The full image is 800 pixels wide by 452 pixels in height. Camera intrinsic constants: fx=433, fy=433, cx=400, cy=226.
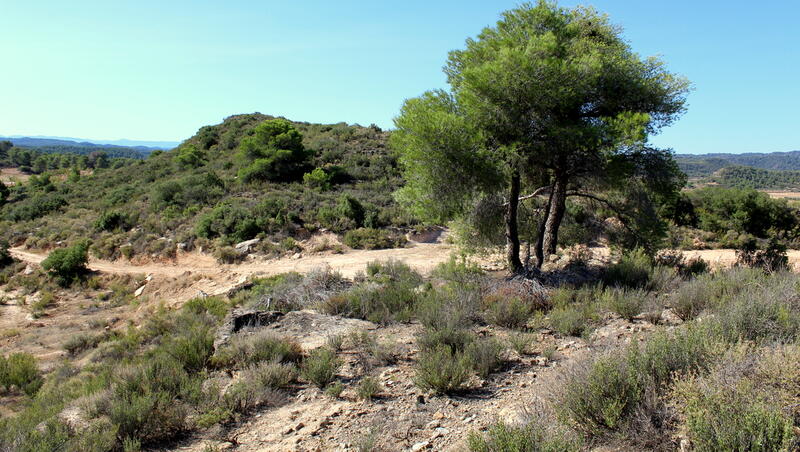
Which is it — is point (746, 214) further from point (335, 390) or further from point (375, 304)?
point (335, 390)

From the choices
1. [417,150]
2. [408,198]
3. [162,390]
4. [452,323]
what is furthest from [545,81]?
[162,390]

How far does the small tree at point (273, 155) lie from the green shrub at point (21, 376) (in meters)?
17.6

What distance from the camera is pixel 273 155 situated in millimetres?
25828

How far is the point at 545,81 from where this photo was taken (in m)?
8.04

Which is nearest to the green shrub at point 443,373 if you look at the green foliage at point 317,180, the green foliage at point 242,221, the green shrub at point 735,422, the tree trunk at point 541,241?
the green shrub at point 735,422

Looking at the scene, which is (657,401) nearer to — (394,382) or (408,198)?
(394,382)

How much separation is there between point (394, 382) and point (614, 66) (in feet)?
24.4

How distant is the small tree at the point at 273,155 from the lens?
2527cm

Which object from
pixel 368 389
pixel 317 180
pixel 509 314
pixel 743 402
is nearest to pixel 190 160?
pixel 317 180

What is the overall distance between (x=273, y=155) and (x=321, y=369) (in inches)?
892

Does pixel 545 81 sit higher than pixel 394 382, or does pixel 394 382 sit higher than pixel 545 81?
pixel 545 81

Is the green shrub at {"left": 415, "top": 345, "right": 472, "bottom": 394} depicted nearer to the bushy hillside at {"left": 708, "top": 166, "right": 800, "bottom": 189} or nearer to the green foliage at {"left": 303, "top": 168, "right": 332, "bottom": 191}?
the green foliage at {"left": 303, "top": 168, "right": 332, "bottom": 191}

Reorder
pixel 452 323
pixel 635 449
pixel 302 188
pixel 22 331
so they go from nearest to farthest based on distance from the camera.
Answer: pixel 635 449 < pixel 452 323 < pixel 22 331 < pixel 302 188

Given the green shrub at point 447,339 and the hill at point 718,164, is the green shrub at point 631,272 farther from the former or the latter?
the hill at point 718,164
